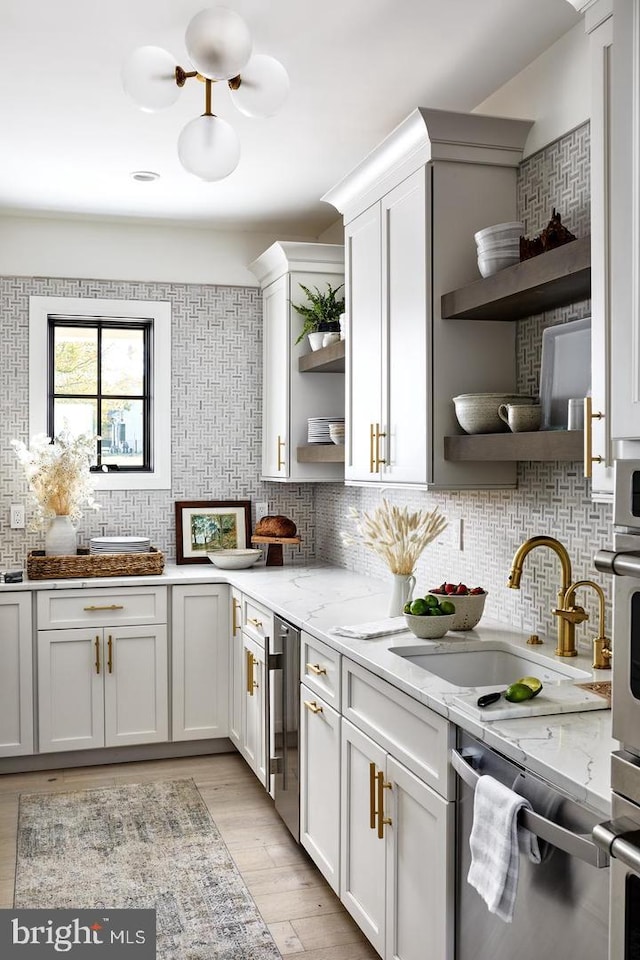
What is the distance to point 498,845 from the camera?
161 cm

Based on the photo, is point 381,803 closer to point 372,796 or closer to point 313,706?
point 372,796

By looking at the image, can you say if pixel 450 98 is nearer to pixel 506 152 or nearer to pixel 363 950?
pixel 506 152

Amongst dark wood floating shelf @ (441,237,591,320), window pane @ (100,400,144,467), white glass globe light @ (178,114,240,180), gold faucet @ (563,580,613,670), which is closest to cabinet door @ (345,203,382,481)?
dark wood floating shelf @ (441,237,591,320)

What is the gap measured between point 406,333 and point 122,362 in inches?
88.9

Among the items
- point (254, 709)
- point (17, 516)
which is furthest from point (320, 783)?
point (17, 516)

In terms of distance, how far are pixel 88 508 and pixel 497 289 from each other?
279cm

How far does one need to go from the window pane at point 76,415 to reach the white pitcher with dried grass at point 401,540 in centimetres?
212

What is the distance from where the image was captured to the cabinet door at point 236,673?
398 cm

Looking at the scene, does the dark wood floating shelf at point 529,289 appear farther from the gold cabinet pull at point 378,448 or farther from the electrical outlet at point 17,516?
the electrical outlet at point 17,516

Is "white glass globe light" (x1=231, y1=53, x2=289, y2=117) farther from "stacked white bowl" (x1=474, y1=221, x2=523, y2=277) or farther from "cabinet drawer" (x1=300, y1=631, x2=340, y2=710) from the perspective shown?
"cabinet drawer" (x1=300, y1=631, x2=340, y2=710)

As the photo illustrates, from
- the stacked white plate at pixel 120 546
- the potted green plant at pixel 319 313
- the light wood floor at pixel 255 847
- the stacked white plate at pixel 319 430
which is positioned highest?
the potted green plant at pixel 319 313

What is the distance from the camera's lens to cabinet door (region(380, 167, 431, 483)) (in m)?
2.76

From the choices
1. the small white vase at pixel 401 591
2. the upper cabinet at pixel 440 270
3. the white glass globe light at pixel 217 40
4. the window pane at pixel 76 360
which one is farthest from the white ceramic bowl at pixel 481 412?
the window pane at pixel 76 360

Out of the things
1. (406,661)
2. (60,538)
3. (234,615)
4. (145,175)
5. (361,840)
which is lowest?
(361,840)
